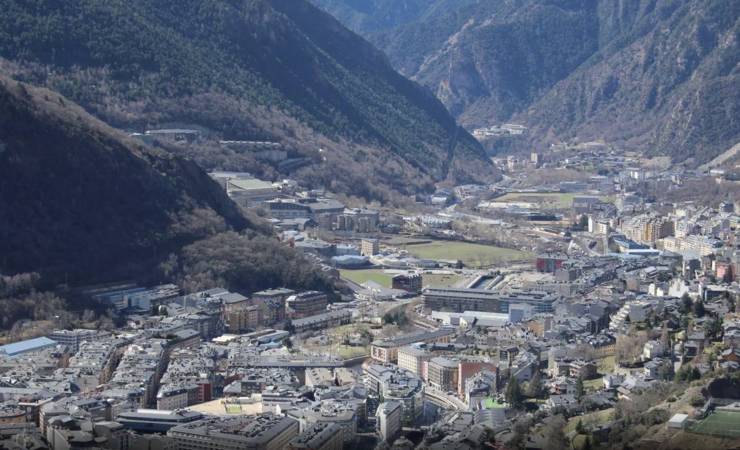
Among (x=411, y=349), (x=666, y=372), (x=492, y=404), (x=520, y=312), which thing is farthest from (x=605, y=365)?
(x=520, y=312)

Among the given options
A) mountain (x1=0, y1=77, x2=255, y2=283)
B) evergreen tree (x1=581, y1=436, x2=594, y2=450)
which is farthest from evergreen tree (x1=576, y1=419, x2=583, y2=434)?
mountain (x1=0, y1=77, x2=255, y2=283)

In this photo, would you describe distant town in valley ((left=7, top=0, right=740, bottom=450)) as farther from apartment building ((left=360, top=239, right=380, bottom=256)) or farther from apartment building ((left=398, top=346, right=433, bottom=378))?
apartment building ((left=360, top=239, right=380, bottom=256))

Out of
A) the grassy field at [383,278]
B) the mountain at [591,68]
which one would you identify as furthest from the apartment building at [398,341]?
the mountain at [591,68]

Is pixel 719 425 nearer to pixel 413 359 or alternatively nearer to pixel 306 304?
pixel 413 359

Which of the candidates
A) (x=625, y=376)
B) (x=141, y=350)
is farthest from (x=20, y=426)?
(x=625, y=376)

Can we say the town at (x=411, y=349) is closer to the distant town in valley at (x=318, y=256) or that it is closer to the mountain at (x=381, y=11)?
the distant town in valley at (x=318, y=256)
